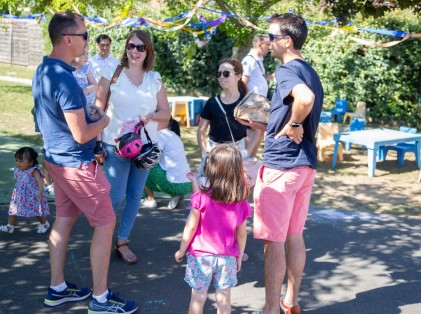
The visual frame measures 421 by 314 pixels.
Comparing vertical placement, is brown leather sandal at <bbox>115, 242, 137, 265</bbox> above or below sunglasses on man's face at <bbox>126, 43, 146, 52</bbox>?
below

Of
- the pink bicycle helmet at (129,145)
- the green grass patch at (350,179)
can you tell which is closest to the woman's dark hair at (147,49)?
the pink bicycle helmet at (129,145)

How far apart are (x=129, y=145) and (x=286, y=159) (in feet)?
Result: 3.98

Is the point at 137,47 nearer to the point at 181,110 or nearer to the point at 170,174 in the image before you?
the point at 170,174

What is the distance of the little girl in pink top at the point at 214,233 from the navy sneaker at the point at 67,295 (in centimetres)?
102

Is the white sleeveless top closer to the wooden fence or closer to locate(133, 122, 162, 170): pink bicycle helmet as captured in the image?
locate(133, 122, 162, 170): pink bicycle helmet

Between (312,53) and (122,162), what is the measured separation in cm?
1046

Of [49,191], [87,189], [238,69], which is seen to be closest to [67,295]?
[87,189]

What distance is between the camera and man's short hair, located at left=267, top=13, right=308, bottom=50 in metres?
3.77

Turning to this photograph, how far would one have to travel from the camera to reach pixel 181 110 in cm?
1291

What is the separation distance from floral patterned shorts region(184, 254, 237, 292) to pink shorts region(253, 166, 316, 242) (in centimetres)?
42

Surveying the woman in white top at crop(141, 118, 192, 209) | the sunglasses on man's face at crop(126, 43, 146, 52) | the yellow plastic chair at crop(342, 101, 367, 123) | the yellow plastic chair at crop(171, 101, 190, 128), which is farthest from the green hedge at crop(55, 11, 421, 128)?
the sunglasses on man's face at crop(126, 43, 146, 52)

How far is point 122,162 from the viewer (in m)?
4.73

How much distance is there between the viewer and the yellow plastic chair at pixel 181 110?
12.7 m

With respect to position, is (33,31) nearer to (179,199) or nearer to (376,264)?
(179,199)
